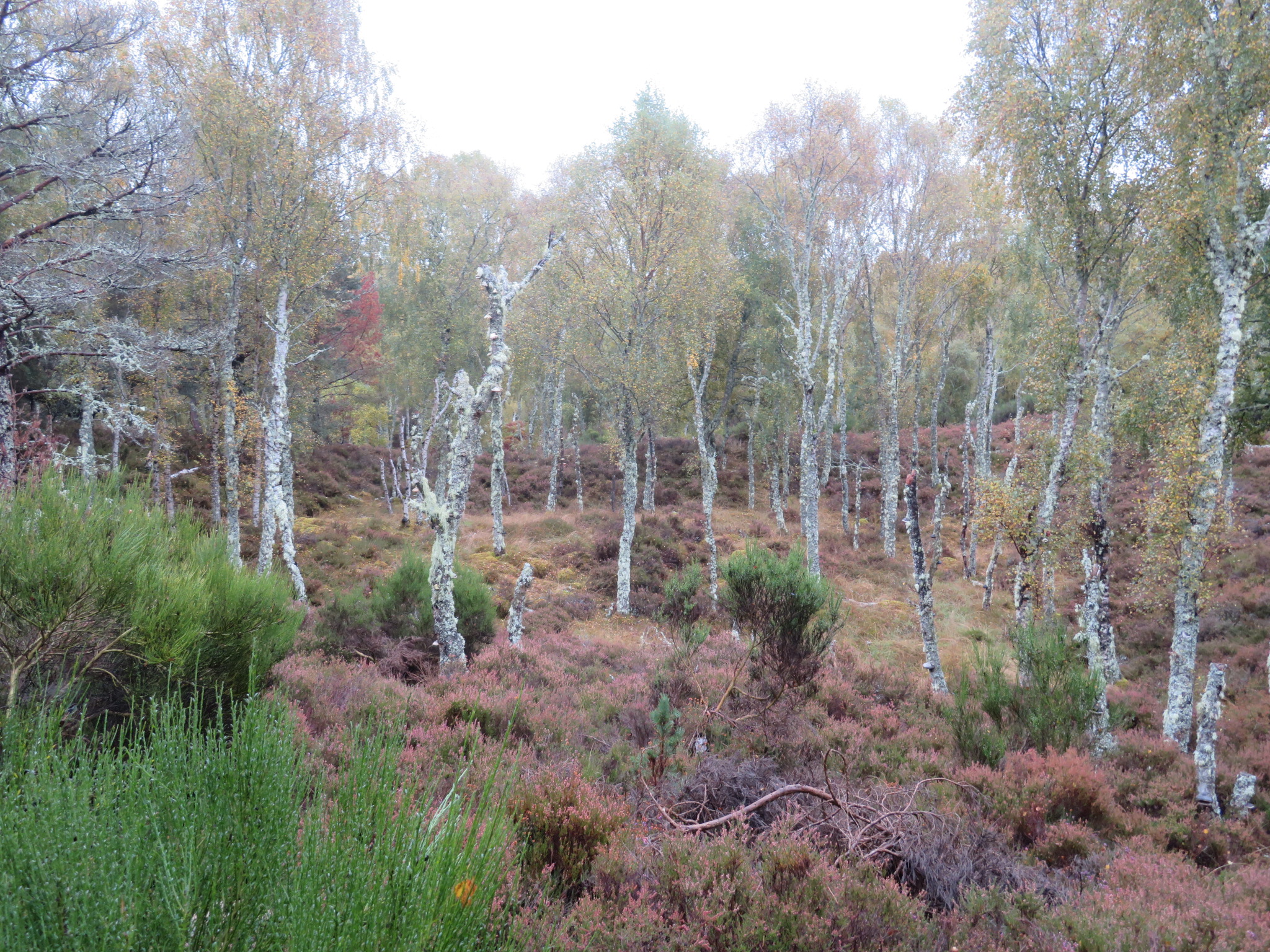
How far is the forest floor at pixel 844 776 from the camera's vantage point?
3.25 meters

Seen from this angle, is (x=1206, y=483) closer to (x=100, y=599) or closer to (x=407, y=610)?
(x=100, y=599)

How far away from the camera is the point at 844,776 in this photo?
17.9 feet

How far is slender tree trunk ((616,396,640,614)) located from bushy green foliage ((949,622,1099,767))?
892 cm

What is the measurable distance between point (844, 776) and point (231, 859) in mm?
5219

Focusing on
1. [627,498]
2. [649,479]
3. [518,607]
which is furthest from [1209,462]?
[649,479]

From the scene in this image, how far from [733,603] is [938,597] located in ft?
40.3

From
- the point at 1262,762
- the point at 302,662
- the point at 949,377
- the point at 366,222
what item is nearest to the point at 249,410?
the point at 366,222

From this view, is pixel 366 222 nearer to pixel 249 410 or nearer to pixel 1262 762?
pixel 249 410

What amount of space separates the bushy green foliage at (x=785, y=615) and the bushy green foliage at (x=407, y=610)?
4.63 m

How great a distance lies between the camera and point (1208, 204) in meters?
8.24

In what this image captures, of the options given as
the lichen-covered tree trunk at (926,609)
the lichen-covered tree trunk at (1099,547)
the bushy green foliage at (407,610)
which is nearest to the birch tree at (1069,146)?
the lichen-covered tree trunk at (1099,547)

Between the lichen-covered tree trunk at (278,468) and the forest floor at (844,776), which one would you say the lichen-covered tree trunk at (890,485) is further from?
the lichen-covered tree trunk at (278,468)

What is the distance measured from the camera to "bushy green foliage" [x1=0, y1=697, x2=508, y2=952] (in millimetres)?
1348

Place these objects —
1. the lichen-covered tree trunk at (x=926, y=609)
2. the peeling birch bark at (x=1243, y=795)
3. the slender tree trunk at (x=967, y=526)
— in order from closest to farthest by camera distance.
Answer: the peeling birch bark at (x=1243, y=795)
the lichen-covered tree trunk at (x=926, y=609)
the slender tree trunk at (x=967, y=526)
